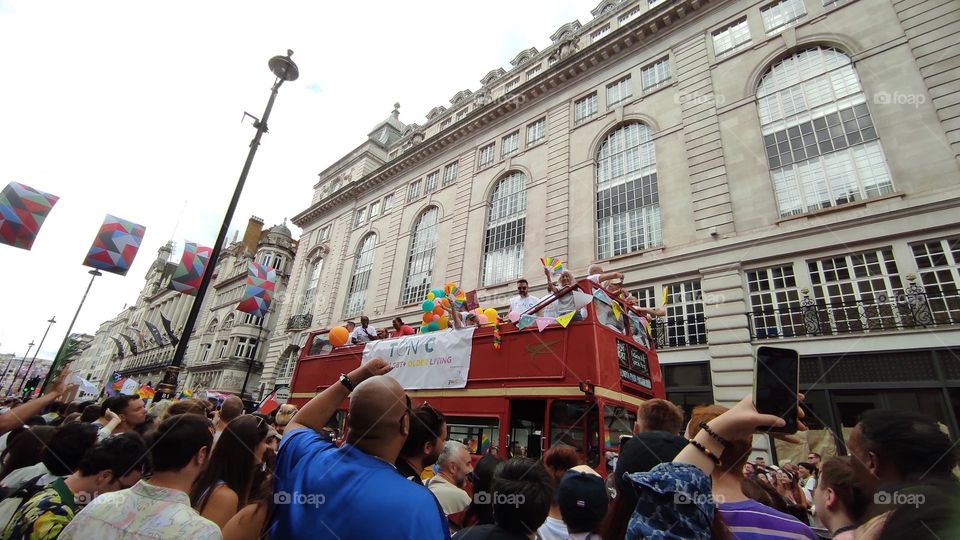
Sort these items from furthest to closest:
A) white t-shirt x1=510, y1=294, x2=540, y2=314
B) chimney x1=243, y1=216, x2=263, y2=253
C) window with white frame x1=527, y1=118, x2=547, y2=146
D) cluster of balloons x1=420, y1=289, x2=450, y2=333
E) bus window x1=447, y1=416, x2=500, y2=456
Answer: chimney x1=243, y1=216, x2=263, y2=253, window with white frame x1=527, y1=118, x2=547, y2=146, cluster of balloons x1=420, y1=289, x2=450, y2=333, white t-shirt x1=510, y1=294, x2=540, y2=314, bus window x1=447, y1=416, x2=500, y2=456

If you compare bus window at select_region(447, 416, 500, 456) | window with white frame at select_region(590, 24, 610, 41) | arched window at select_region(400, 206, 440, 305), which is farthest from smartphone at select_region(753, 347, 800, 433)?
window with white frame at select_region(590, 24, 610, 41)

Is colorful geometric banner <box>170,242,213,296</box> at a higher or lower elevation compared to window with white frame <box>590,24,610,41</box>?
lower

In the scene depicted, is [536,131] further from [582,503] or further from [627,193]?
[582,503]

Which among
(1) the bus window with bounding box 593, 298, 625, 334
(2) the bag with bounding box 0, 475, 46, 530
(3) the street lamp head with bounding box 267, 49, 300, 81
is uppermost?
(3) the street lamp head with bounding box 267, 49, 300, 81

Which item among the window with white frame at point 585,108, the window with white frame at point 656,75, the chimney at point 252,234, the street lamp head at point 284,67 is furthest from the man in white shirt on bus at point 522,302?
the chimney at point 252,234

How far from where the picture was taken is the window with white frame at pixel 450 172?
27064mm

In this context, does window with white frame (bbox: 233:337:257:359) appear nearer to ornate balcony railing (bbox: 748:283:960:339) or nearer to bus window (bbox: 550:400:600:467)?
bus window (bbox: 550:400:600:467)

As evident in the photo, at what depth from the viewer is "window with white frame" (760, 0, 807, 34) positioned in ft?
51.0

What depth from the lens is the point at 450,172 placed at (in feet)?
90.5

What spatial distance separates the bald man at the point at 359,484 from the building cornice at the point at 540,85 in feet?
74.1

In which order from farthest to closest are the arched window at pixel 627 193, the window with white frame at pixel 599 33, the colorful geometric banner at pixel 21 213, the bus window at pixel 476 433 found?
the window with white frame at pixel 599 33 < the arched window at pixel 627 193 < the colorful geometric banner at pixel 21 213 < the bus window at pixel 476 433

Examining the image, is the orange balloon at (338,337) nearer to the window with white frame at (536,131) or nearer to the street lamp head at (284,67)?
the street lamp head at (284,67)

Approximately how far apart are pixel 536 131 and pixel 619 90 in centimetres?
493

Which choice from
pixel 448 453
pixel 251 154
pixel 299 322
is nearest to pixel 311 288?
pixel 299 322
